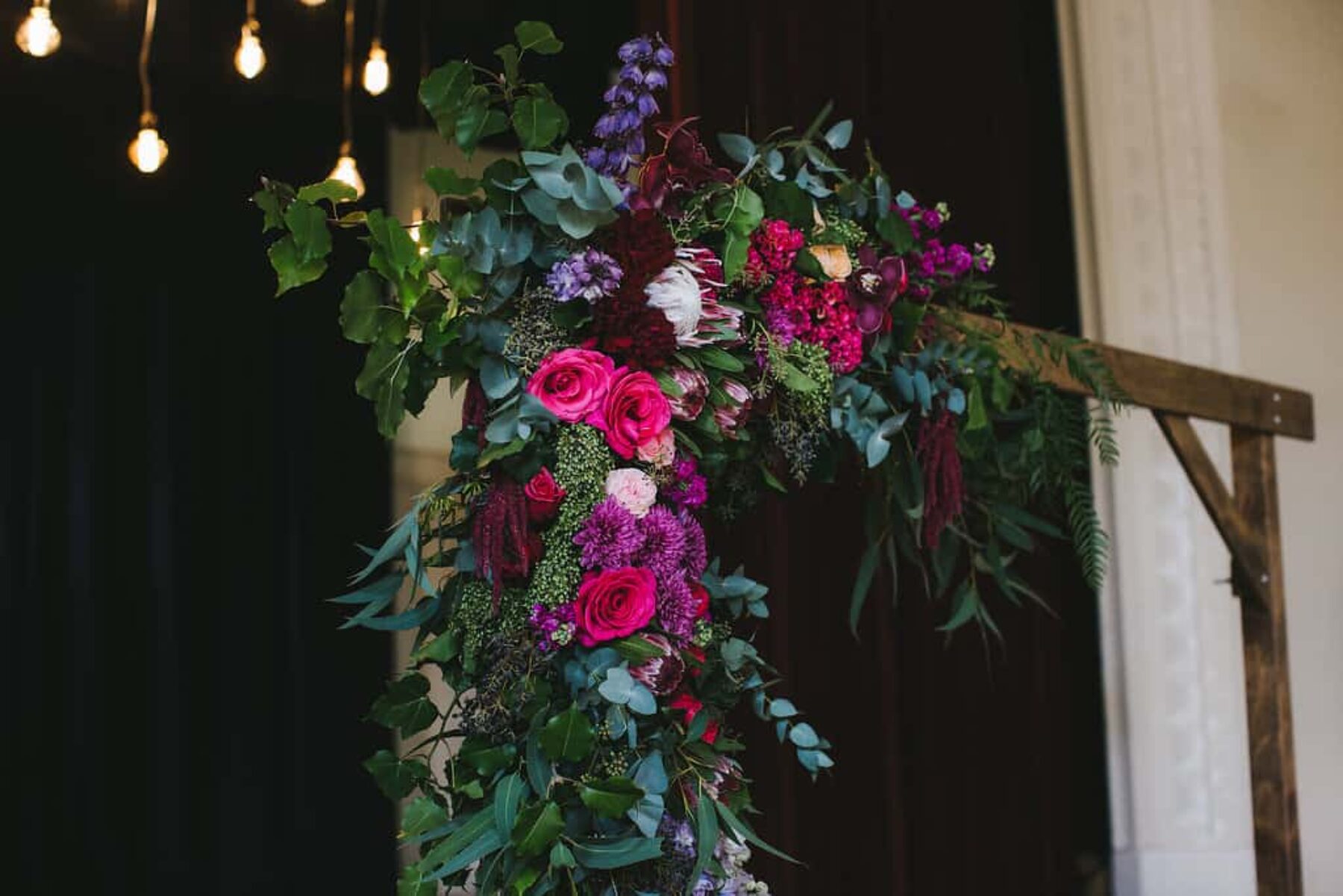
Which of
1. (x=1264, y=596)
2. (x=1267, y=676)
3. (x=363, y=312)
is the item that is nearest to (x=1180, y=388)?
(x=1264, y=596)

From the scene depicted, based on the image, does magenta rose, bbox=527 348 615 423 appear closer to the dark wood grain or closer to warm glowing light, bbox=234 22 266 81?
the dark wood grain

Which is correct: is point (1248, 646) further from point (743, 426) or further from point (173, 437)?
point (173, 437)

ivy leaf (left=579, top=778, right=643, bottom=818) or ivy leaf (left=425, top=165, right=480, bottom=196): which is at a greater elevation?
ivy leaf (left=425, top=165, right=480, bottom=196)

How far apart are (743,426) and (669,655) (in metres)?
0.35

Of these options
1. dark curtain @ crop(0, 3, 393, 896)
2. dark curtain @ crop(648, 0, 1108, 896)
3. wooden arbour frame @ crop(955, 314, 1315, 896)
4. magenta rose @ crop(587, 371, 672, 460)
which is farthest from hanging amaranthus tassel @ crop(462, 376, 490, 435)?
dark curtain @ crop(0, 3, 393, 896)

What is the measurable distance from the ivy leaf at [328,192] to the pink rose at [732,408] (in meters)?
0.46

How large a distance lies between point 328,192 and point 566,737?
1.97ft

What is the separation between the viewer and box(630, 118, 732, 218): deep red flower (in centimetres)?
171

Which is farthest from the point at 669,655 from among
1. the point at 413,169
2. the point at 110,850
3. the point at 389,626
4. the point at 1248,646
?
the point at 413,169

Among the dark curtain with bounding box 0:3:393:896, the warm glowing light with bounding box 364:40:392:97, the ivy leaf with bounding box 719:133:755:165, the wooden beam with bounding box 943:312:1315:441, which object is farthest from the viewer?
the dark curtain with bounding box 0:3:393:896

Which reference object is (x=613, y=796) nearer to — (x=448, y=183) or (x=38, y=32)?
(x=448, y=183)

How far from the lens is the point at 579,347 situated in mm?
1604

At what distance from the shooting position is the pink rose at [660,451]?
160 centimetres

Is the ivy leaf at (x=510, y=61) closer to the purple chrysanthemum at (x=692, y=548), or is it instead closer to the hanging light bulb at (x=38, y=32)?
the purple chrysanthemum at (x=692, y=548)
